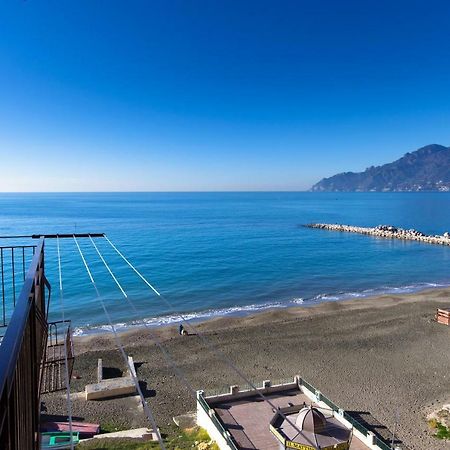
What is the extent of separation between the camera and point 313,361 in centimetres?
2088

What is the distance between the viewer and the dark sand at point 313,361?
16.2m

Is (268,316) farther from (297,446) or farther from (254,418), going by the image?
(297,446)

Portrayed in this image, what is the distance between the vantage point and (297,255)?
54.9m

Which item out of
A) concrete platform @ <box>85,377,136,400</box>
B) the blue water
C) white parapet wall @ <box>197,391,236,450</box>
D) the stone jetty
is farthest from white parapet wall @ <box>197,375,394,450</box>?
the stone jetty

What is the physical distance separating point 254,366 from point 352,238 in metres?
59.8

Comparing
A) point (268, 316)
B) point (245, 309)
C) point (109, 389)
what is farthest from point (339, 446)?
point (245, 309)

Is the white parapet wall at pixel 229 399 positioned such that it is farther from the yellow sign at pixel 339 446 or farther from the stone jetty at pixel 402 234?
the stone jetty at pixel 402 234

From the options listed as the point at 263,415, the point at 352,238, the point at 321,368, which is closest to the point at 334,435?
the point at 263,415

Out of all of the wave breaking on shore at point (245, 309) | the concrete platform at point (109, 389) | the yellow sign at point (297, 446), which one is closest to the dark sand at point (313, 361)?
the concrete platform at point (109, 389)

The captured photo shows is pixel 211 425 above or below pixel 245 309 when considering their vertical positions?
above

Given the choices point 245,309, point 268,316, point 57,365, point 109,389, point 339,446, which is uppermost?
point 57,365

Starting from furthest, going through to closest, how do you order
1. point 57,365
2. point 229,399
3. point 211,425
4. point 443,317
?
point 443,317, point 229,399, point 211,425, point 57,365

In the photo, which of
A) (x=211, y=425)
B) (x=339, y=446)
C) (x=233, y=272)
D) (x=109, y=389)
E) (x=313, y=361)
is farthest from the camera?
(x=233, y=272)

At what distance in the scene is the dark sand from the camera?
16250 millimetres
